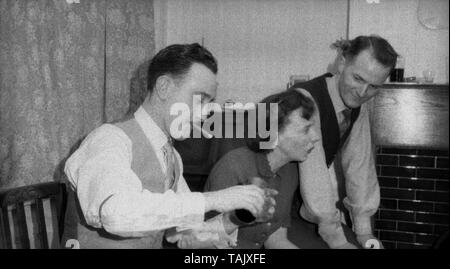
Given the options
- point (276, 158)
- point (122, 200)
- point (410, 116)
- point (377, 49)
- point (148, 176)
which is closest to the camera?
point (122, 200)

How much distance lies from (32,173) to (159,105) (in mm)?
594

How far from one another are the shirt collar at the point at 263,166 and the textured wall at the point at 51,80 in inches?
23.6

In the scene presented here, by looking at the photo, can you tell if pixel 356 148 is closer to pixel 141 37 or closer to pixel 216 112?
pixel 216 112

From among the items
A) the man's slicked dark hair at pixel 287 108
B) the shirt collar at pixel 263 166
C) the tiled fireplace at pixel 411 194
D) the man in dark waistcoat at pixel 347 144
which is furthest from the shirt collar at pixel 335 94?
the tiled fireplace at pixel 411 194

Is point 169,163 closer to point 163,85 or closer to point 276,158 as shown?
point 163,85

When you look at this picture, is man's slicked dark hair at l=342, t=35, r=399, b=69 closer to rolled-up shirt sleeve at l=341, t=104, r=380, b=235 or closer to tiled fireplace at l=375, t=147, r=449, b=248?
rolled-up shirt sleeve at l=341, t=104, r=380, b=235

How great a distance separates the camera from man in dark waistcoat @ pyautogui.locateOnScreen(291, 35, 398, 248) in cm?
94

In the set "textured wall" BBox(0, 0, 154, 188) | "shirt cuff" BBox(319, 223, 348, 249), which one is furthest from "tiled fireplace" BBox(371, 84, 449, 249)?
"textured wall" BBox(0, 0, 154, 188)

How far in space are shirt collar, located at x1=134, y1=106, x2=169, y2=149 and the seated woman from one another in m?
0.18

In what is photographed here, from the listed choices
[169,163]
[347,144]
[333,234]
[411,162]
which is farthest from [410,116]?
[169,163]

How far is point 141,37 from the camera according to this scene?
1.56 metres

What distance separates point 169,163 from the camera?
776 mm

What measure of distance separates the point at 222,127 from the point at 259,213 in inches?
32.7

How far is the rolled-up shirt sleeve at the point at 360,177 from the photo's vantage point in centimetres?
109
